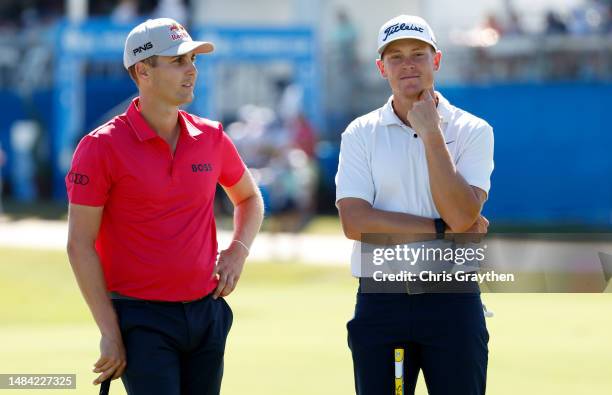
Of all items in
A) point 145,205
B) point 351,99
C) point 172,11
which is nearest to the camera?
point 145,205

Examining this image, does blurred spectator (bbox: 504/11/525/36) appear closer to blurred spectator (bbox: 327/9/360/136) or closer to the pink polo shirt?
blurred spectator (bbox: 327/9/360/136)

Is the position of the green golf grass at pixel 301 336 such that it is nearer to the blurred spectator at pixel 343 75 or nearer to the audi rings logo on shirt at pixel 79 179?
the audi rings logo on shirt at pixel 79 179

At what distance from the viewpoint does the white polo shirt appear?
518cm

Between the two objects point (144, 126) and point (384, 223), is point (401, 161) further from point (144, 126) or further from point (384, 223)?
point (144, 126)

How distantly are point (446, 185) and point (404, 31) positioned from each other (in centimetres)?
68

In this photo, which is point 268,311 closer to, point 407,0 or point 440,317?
point 440,317

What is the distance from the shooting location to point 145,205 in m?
5.21

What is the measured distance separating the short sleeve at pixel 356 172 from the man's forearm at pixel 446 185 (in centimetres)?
34

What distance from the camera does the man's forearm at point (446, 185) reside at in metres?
4.98

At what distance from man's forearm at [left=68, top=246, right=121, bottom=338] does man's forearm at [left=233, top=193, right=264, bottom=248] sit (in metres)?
0.82

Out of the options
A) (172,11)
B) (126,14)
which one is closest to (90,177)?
(172,11)

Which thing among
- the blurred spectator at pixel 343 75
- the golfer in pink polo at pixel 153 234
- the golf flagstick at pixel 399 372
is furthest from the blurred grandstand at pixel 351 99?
the golf flagstick at pixel 399 372

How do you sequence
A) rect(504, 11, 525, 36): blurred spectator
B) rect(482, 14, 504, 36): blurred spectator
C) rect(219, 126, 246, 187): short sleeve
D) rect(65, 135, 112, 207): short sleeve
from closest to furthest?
rect(65, 135, 112, 207): short sleeve, rect(219, 126, 246, 187): short sleeve, rect(504, 11, 525, 36): blurred spectator, rect(482, 14, 504, 36): blurred spectator

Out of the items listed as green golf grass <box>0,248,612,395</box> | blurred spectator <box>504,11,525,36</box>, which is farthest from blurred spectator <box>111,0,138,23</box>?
green golf grass <box>0,248,612,395</box>
